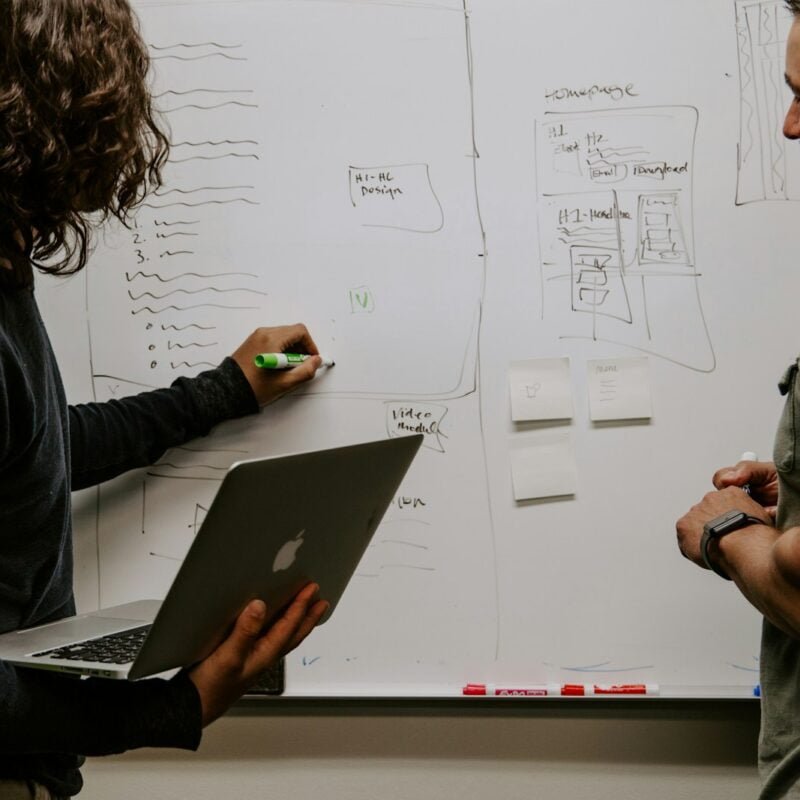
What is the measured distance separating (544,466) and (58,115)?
2.73 feet

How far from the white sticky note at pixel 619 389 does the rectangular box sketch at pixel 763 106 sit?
30 centimetres

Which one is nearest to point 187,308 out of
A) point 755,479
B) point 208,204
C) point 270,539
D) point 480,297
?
point 208,204

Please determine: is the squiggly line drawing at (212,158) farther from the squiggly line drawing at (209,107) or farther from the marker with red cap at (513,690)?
the marker with red cap at (513,690)

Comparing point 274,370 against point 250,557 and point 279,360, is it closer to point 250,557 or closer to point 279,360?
point 279,360

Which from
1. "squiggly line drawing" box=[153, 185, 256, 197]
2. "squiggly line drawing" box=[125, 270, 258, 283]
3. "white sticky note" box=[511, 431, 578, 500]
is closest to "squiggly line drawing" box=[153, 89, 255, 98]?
"squiggly line drawing" box=[153, 185, 256, 197]

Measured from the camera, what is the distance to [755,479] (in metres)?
1.15

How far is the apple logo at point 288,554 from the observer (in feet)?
2.95

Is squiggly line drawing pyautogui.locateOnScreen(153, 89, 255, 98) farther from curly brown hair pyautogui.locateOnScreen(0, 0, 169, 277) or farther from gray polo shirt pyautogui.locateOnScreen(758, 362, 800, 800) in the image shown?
gray polo shirt pyautogui.locateOnScreen(758, 362, 800, 800)

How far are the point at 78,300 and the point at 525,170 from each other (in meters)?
0.75

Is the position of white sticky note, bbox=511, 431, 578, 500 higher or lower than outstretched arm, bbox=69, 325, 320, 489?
lower

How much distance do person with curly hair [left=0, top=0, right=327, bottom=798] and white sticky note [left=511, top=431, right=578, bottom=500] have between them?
0.48 metres

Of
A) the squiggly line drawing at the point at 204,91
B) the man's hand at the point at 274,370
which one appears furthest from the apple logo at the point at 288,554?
the squiggly line drawing at the point at 204,91

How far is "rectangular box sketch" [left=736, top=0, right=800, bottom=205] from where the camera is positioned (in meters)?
1.34

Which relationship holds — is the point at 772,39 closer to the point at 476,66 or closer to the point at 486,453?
the point at 476,66
